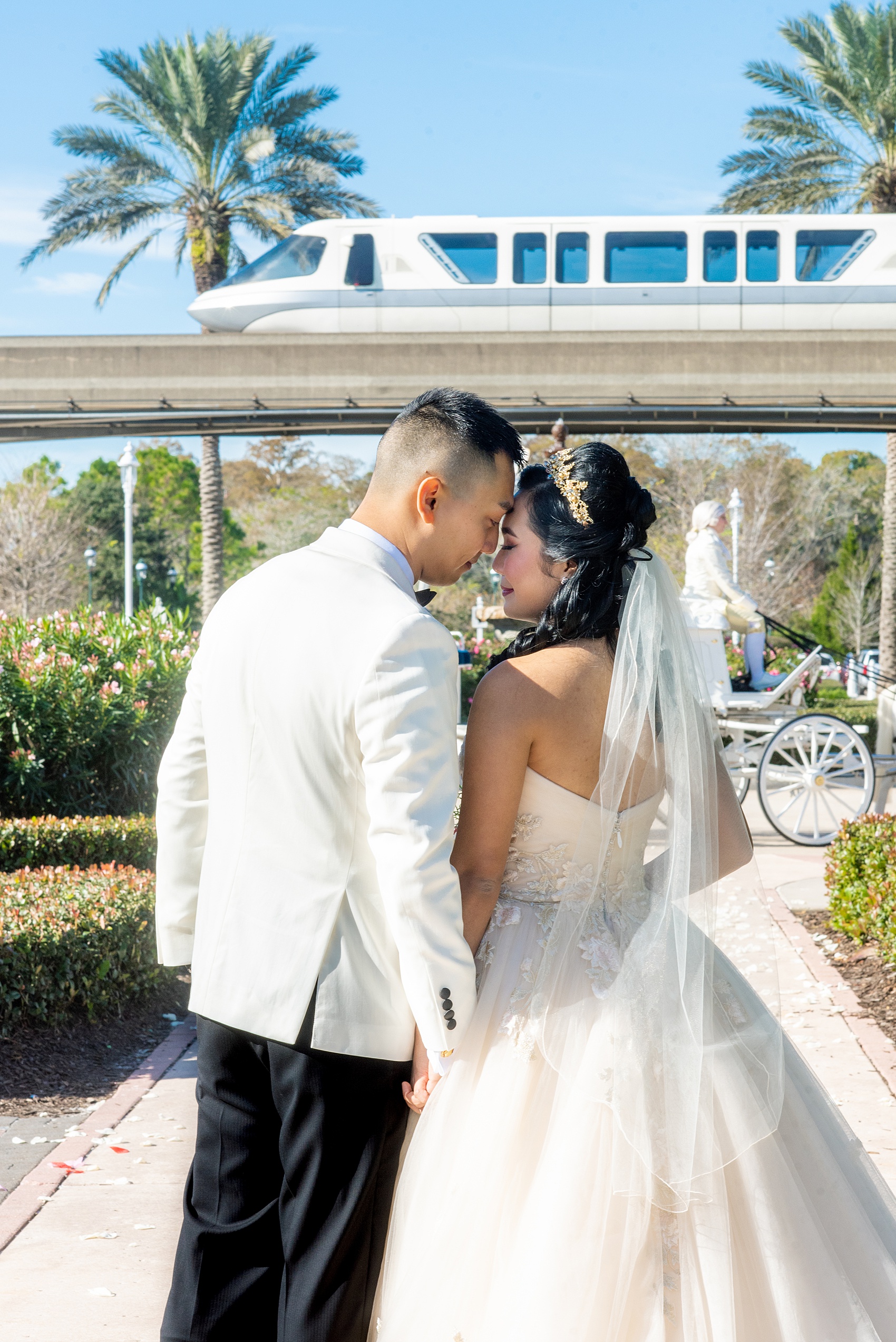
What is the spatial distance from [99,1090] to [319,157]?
20.3 meters

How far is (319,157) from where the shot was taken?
70.9 feet

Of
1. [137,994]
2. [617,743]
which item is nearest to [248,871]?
[617,743]

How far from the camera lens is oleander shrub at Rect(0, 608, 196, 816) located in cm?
754

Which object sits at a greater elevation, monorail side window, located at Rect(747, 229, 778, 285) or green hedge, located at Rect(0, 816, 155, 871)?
monorail side window, located at Rect(747, 229, 778, 285)

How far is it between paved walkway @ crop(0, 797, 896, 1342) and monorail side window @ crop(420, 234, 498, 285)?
1627 cm

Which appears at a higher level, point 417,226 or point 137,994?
point 417,226

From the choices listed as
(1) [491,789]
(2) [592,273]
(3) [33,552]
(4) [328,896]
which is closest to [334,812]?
(4) [328,896]

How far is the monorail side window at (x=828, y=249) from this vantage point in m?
19.0

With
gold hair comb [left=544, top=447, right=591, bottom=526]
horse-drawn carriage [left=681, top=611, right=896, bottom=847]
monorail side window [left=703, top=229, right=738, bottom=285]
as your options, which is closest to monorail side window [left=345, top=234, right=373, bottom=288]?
monorail side window [left=703, top=229, right=738, bottom=285]

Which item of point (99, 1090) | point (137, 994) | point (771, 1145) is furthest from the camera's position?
point (137, 994)

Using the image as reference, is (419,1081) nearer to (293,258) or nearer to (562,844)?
(562,844)

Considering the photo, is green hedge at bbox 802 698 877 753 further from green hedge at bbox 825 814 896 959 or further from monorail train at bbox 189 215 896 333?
green hedge at bbox 825 814 896 959

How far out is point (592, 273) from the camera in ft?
63.6

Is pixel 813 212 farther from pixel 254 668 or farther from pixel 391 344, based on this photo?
pixel 254 668
